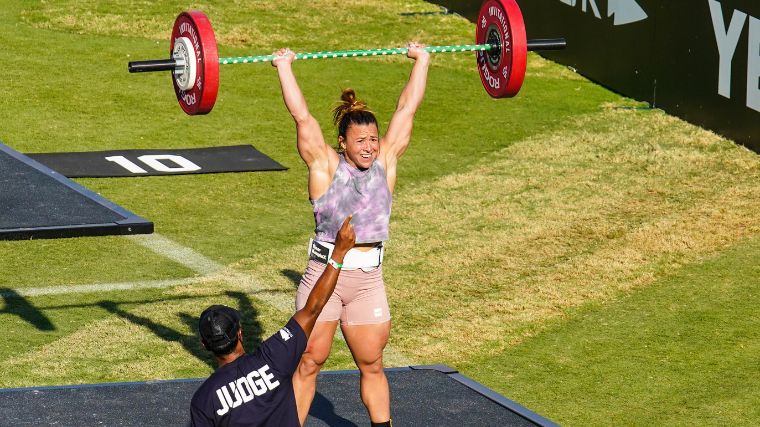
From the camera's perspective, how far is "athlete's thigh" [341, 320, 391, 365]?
8.05 metres

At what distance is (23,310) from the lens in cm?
1155

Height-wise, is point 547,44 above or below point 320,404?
above

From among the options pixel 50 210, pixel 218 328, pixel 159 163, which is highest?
pixel 218 328

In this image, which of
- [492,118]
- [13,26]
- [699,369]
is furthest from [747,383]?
[13,26]

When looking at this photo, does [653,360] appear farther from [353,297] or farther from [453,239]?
[353,297]

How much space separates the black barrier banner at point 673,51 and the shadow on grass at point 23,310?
304 inches

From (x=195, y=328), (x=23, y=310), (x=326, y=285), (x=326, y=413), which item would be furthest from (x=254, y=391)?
(x=23, y=310)

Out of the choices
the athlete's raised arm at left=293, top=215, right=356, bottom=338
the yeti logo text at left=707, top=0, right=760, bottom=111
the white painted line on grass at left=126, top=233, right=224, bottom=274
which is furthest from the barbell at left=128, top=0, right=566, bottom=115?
the yeti logo text at left=707, top=0, right=760, bottom=111

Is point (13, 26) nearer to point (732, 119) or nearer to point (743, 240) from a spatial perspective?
point (732, 119)

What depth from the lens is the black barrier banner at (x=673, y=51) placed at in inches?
594

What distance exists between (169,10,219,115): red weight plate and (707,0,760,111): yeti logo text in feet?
24.5

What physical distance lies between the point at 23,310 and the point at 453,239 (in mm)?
4096

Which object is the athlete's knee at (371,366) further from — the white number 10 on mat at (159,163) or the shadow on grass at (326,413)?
the white number 10 on mat at (159,163)

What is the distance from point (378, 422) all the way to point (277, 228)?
5695mm
